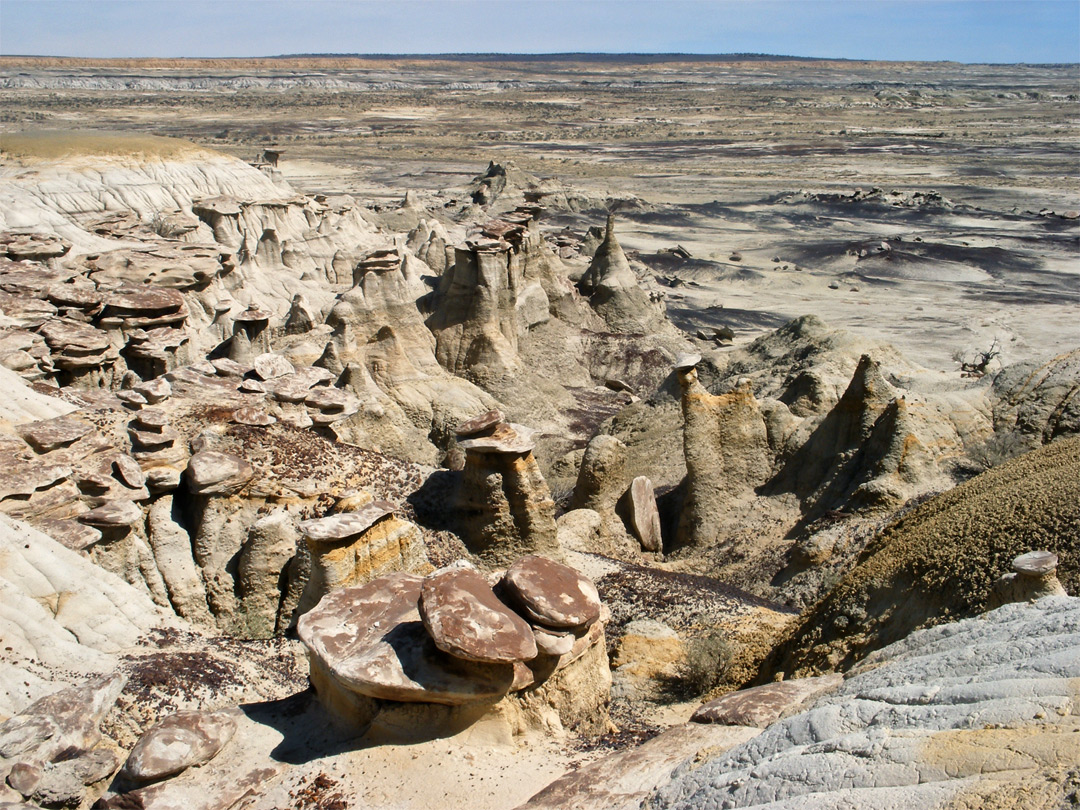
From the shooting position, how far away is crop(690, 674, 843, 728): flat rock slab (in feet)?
19.8

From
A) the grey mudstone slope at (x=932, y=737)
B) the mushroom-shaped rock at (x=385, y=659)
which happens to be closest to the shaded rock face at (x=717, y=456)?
the mushroom-shaped rock at (x=385, y=659)

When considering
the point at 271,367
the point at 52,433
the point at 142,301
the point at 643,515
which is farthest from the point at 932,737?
the point at 142,301

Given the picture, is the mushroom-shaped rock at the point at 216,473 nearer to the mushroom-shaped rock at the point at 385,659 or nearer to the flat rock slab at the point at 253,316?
the mushroom-shaped rock at the point at 385,659

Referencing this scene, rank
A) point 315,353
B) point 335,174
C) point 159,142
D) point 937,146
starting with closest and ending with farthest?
point 315,353 < point 159,142 < point 335,174 < point 937,146

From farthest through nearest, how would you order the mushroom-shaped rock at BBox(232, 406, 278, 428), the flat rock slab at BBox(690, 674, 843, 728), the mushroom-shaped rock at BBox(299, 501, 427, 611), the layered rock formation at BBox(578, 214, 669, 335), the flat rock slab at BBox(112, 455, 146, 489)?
the layered rock formation at BBox(578, 214, 669, 335) → the mushroom-shaped rock at BBox(232, 406, 278, 428) → the flat rock slab at BBox(112, 455, 146, 489) → the mushroom-shaped rock at BBox(299, 501, 427, 611) → the flat rock slab at BBox(690, 674, 843, 728)

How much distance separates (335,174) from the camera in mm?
74125

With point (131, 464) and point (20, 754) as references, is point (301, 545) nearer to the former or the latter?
point (131, 464)

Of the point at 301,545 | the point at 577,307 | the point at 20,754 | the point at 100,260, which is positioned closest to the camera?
the point at 20,754

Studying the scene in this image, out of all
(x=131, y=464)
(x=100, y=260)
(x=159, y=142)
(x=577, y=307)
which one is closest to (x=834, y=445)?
(x=131, y=464)

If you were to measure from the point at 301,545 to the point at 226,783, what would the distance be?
3824 millimetres

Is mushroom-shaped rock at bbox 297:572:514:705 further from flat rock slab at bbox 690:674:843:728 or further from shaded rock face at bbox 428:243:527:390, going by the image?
shaded rock face at bbox 428:243:527:390

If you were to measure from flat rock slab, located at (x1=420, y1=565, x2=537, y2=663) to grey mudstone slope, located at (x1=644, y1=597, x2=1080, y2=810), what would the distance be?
1.33 metres

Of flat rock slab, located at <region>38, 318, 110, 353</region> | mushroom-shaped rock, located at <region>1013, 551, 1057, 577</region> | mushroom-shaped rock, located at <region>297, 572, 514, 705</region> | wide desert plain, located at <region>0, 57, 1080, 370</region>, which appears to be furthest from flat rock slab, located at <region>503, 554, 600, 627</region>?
wide desert plain, located at <region>0, 57, 1080, 370</region>

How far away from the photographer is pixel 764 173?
76.8 metres
